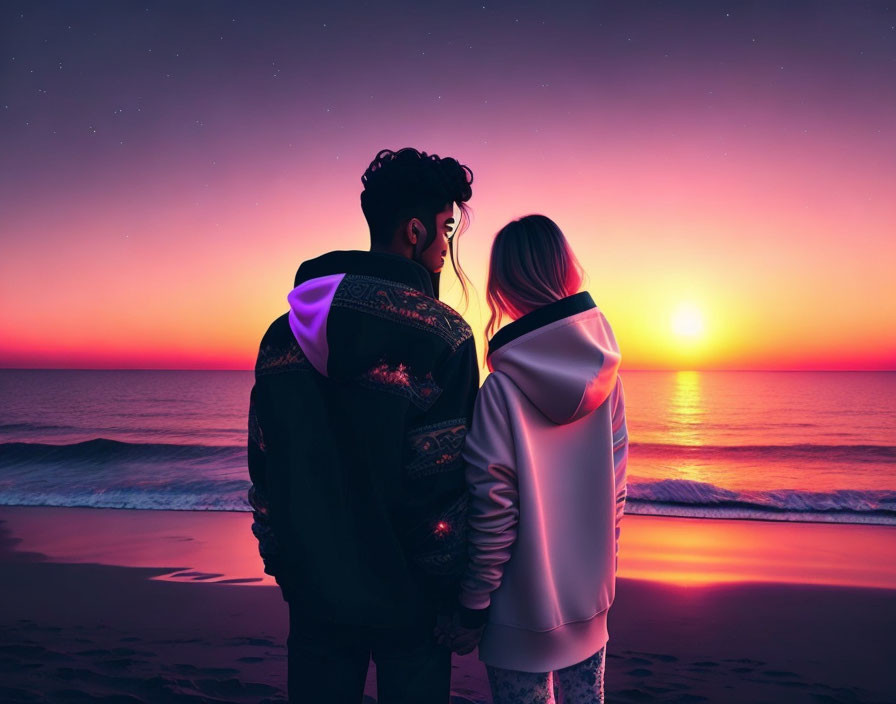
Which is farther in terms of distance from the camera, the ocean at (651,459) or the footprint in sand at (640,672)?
the ocean at (651,459)

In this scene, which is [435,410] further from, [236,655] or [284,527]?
[236,655]

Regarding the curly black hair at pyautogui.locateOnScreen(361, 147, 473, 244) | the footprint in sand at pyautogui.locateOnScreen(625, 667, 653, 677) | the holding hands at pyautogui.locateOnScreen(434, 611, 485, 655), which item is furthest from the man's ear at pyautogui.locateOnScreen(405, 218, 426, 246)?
the footprint in sand at pyautogui.locateOnScreen(625, 667, 653, 677)

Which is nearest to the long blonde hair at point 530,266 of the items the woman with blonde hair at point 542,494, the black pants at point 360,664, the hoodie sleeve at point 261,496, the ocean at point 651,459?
the woman with blonde hair at point 542,494

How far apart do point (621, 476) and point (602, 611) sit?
424 millimetres

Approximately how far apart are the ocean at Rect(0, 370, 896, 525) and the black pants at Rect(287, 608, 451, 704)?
8.45 metres

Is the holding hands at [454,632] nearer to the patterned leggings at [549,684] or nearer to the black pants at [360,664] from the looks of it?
the black pants at [360,664]

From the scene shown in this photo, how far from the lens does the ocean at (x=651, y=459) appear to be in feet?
32.8

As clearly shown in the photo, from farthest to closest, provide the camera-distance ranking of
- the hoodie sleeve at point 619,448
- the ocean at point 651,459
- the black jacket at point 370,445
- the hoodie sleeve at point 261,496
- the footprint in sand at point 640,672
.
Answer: the ocean at point 651,459 < the footprint in sand at point 640,672 < the hoodie sleeve at point 619,448 < the hoodie sleeve at point 261,496 < the black jacket at point 370,445

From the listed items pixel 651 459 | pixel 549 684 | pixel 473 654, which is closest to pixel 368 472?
pixel 549 684

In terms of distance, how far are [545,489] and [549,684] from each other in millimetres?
608

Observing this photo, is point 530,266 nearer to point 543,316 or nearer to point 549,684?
point 543,316

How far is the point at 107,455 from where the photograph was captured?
1652cm

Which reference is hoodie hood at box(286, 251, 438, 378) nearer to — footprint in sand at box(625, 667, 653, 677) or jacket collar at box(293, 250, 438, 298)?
jacket collar at box(293, 250, 438, 298)

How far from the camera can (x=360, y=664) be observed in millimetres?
1508
